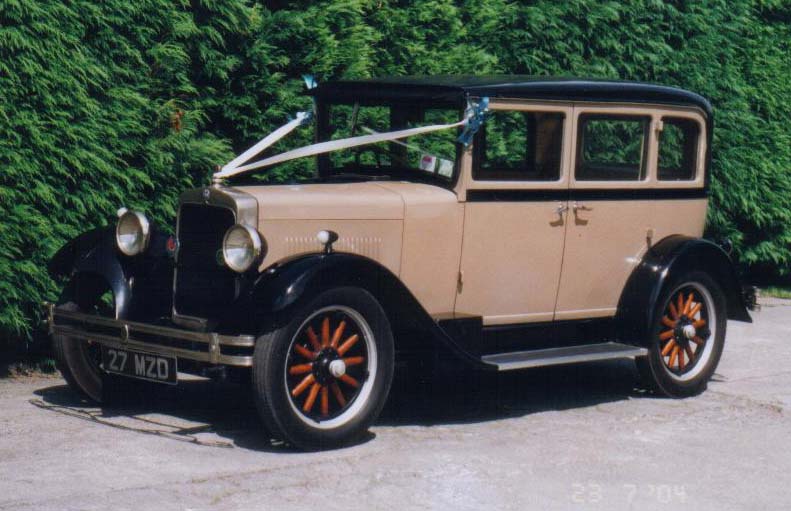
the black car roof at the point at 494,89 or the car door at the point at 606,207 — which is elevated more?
the black car roof at the point at 494,89

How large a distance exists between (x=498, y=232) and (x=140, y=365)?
205 cm

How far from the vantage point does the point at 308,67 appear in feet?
29.3

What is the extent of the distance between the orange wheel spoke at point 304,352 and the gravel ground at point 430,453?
17.8 inches

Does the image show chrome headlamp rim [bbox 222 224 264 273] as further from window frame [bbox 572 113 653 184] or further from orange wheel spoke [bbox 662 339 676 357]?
orange wheel spoke [bbox 662 339 676 357]

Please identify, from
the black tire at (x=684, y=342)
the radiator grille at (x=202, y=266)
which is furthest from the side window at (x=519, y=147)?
the radiator grille at (x=202, y=266)

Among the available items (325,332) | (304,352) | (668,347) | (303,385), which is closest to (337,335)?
(325,332)

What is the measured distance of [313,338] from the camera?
20.5 feet

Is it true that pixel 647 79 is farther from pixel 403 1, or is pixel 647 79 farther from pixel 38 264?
pixel 38 264

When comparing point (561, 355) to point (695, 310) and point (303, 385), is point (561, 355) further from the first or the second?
point (303, 385)

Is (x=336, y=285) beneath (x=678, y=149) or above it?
beneath

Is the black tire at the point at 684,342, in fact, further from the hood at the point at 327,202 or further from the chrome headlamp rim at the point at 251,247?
the chrome headlamp rim at the point at 251,247

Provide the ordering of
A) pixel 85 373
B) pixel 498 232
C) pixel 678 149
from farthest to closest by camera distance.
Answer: pixel 678 149 → pixel 498 232 → pixel 85 373

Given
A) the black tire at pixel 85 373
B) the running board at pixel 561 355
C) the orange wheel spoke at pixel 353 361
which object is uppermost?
the orange wheel spoke at pixel 353 361

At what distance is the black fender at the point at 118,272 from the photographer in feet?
22.2
